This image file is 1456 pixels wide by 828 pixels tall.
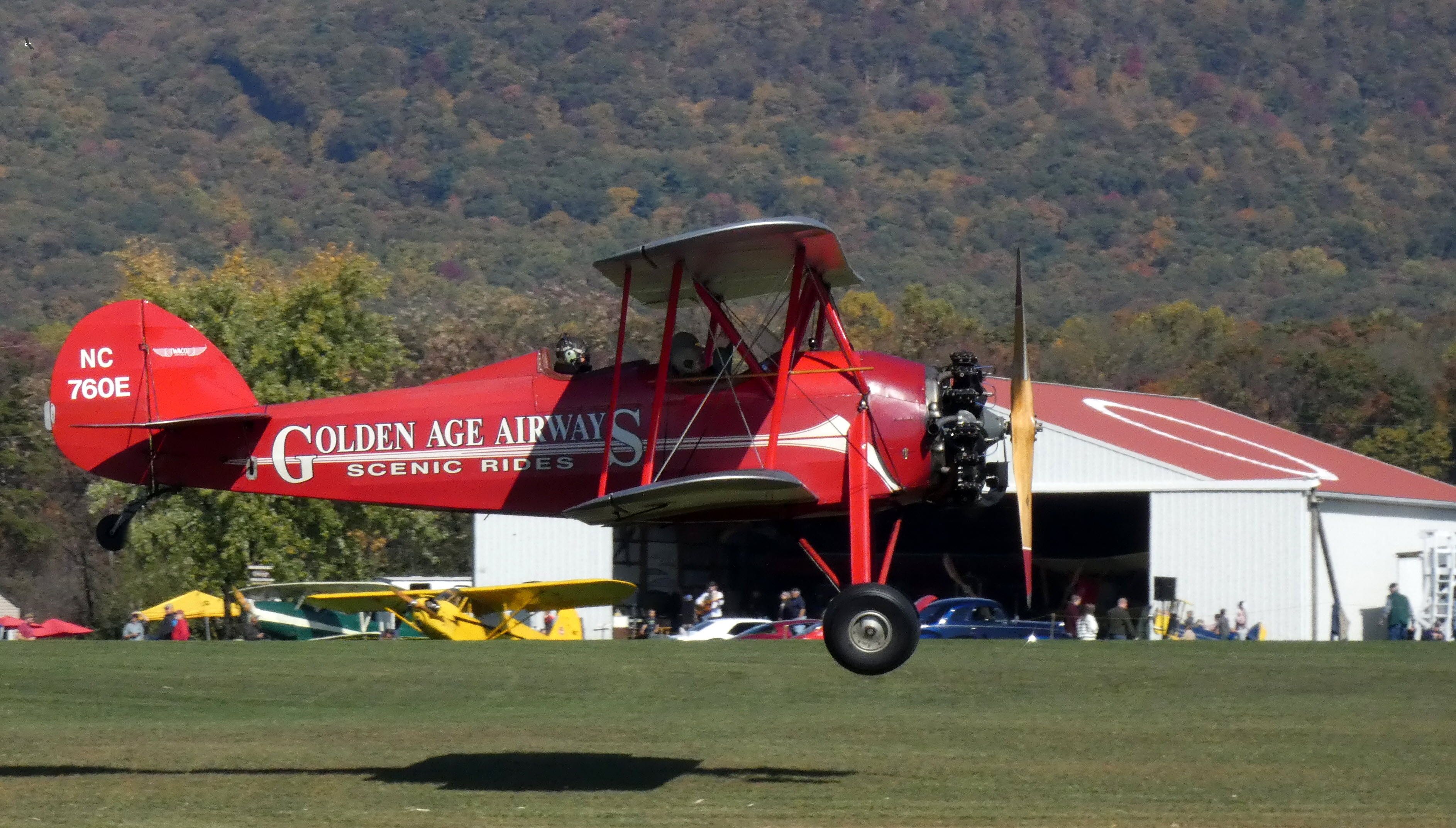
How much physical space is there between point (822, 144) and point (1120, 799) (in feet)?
504

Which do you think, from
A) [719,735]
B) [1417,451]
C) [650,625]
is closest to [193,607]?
[650,625]

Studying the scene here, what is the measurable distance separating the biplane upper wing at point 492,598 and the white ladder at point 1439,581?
16.8 metres

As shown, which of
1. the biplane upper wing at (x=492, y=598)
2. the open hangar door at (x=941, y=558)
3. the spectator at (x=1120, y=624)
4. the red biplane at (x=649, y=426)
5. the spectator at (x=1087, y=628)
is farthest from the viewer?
the open hangar door at (x=941, y=558)

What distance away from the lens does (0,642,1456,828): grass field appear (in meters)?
12.9

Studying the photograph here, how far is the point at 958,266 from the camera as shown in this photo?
438 ft

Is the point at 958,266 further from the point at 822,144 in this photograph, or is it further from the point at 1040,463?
the point at 1040,463

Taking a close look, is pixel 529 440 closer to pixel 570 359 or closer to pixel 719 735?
pixel 570 359

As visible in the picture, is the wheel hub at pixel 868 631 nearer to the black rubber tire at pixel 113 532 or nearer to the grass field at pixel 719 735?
the grass field at pixel 719 735

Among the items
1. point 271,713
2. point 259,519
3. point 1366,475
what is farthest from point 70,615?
point 1366,475

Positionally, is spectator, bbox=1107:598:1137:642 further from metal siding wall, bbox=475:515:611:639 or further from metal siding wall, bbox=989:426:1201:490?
metal siding wall, bbox=475:515:611:639

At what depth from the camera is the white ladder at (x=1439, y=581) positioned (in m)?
33.1

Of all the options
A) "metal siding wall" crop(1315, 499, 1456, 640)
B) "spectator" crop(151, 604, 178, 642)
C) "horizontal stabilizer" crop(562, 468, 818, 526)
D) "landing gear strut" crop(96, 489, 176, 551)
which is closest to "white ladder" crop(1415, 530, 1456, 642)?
"metal siding wall" crop(1315, 499, 1456, 640)

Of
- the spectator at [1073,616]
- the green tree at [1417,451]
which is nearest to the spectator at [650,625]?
the spectator at [1073,616]

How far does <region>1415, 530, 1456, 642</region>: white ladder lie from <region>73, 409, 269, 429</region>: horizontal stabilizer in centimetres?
A: 2589
